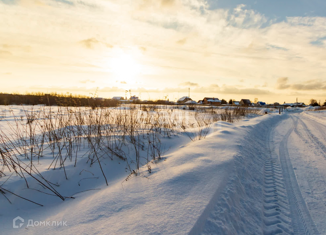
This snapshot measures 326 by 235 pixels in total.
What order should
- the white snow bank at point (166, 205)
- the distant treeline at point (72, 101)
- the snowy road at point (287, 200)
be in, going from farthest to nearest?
the distant treeline at point (72, 101), the snowy road at point (287, 200), the white snow bank at point (166, 205)

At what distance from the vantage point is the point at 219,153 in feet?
11.3

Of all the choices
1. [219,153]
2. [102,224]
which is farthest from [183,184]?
[219,153]

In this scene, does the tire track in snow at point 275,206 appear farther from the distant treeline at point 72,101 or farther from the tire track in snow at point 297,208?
the distant treeline at point 72,101

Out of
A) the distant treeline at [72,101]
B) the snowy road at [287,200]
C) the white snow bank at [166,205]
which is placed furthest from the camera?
the distant treeline at [72,101]

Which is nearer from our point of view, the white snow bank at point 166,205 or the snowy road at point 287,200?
the white snow bank at point 166,205

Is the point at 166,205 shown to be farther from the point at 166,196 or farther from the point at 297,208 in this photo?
the point at 297,208

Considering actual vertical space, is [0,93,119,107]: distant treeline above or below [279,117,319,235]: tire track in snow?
above

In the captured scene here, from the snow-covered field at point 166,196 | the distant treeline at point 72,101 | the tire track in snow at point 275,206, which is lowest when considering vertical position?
the tire track in snow at point 275,206

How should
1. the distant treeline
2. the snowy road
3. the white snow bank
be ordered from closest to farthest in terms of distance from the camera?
1. the white snow bank
2. the snowy road
3. the distant treeline

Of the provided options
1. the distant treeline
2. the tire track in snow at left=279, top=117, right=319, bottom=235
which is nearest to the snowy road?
the tire track in snow at left=279, top=117, right=319, bottom=235

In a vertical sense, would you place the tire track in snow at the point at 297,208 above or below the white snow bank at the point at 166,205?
below

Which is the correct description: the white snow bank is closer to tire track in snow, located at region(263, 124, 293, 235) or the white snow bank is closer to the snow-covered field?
the snow-covered field

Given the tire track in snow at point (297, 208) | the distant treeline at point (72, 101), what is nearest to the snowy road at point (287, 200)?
the tire track in snow at point (297, 208)

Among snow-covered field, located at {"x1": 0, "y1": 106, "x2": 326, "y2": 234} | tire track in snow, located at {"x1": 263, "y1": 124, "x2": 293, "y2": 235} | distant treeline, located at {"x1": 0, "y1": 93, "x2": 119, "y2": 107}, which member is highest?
distant treeline, located at {"x1": 0, "y1": 93, "x2": 119, "y2": 107}
